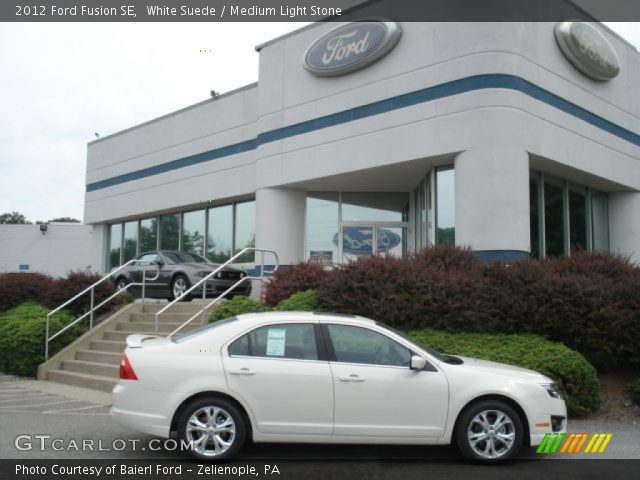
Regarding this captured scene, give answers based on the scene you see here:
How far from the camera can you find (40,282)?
15.2 m

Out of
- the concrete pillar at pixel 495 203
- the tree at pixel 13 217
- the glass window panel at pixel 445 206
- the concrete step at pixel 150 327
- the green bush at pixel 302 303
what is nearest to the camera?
the green bush at pixel 302 303

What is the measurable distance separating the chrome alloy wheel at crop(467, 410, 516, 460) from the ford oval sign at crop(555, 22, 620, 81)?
1151cm

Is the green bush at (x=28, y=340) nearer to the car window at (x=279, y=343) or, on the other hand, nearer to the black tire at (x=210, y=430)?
the black tire at (x=210, y=430)

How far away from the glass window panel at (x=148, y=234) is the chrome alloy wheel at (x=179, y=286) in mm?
7920

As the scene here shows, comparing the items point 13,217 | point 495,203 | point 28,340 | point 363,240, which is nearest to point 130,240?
point 363,240

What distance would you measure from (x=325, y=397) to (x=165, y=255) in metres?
11.3

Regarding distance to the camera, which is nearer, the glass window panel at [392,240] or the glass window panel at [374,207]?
the glass window panel at [392,240]

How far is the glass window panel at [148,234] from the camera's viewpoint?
23328 millimetres

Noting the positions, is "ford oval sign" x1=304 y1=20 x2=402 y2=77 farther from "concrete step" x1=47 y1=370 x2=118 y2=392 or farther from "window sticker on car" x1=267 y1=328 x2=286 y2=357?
"window sticker on car" x1=267 y1=328 x2=286 y2=357

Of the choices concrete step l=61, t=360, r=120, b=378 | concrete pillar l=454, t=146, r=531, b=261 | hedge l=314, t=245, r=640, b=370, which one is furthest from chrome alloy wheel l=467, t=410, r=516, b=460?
concrete pillar l=454, t=146, r=531, b=261

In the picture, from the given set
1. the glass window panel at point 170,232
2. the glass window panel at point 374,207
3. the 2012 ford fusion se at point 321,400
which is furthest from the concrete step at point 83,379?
the glass window panel at point 170,232

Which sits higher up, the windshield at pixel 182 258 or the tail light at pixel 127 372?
the windshield at pixel 182 258

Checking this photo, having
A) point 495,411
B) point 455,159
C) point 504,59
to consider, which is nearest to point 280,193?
point 455,159

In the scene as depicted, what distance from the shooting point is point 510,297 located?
9.79 metres
